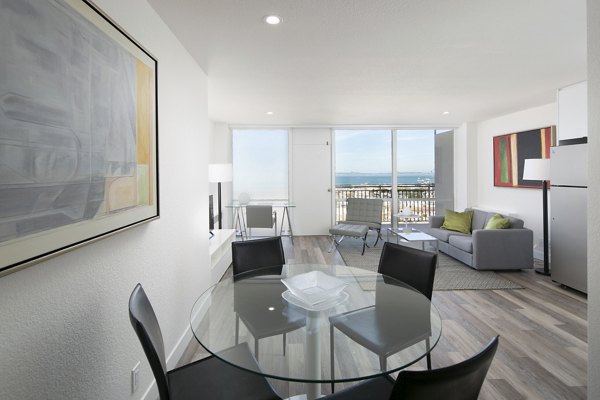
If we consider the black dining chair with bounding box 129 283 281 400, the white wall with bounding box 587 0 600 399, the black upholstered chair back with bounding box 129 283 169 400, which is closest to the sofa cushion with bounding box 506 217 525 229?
the white wall with bounding box 587 0 600 399

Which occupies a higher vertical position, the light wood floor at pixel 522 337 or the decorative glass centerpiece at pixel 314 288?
the decorative glass centerpiece at pixel 314 288

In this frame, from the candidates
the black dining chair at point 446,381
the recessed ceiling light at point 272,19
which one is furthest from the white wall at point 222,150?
the black dining chair at point 446,381

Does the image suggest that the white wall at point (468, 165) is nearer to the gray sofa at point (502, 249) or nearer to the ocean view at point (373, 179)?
the ocean view at point (373, 179)

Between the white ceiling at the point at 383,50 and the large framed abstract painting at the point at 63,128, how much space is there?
86cm

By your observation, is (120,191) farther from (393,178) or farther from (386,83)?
(393,178)

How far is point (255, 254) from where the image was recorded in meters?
2.56

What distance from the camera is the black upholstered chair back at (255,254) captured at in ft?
8.03

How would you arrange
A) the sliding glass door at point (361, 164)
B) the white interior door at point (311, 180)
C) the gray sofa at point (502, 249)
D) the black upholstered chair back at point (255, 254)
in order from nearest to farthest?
the black upholstered chair back at point (255, 254), the gray sofa at point (502, 249), the white interior door at point (311, 180), the sliding glass door at point (361, 164)

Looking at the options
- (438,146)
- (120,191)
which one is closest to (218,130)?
(438,146)

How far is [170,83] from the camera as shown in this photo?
222 cm

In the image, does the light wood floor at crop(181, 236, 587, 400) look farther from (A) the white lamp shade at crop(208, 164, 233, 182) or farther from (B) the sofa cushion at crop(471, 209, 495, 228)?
(A) the white lamp shade at crop(208, 164, 233, 182)

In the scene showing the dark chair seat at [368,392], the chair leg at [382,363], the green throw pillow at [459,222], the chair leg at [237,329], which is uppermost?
the green throw pillow at [459,222]

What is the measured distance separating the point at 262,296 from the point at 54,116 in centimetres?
135

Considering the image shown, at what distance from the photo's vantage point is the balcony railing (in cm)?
704
